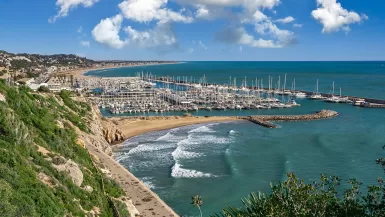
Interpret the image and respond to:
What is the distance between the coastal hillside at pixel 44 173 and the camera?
53.2ft

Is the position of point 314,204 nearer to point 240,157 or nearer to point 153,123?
point 240,157

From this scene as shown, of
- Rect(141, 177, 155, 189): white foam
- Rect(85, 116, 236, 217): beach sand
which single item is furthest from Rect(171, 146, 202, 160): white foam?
Rect(85, 116, 236, 217): beach sand

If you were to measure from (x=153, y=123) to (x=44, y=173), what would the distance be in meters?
51.5

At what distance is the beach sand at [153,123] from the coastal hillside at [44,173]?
108 ft

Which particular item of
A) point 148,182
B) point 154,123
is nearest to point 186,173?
point 148,182

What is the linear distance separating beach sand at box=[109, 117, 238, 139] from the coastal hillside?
32784mm

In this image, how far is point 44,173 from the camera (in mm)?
20219

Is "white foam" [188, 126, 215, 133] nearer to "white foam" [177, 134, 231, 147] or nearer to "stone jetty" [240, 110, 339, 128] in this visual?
"white foam" [177, 134, 231, 147]

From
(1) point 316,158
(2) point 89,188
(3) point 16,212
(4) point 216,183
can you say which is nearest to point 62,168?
(2) point 89,188

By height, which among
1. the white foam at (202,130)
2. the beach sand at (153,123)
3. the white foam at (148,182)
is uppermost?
the beach sand at (153,123)

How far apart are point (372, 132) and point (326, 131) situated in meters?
7.18

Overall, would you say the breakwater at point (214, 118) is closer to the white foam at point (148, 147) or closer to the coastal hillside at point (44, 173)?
the white foam at point (148, 147)

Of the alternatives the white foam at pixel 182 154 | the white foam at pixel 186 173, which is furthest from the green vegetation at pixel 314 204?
the white foam at pixel 182 154

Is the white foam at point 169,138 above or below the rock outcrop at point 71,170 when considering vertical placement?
below
